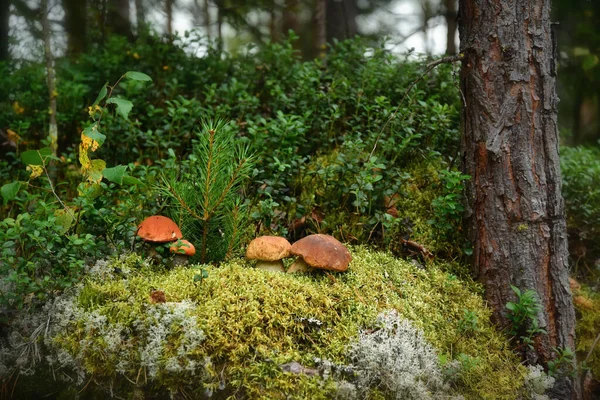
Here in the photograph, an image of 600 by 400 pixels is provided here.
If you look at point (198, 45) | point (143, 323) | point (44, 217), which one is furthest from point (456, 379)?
point (198, 45)

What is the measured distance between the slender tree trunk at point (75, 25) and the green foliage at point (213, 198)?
509cm

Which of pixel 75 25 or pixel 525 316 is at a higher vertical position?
pixel 75 25

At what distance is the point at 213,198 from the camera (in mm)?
3121

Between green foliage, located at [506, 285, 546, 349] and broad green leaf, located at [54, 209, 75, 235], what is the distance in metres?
3.27

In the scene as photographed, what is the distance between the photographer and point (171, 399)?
2598mm

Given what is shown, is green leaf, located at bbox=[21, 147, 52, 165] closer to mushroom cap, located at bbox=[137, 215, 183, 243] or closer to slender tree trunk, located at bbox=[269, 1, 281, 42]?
mushroom cap, located at bbox=[137, 215, 183, 243]

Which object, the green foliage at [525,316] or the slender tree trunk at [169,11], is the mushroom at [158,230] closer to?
the green foliage at [525,316]

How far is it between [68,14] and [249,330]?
6566mm

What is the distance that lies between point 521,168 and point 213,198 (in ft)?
7.71

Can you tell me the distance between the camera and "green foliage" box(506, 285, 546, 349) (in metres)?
3.25

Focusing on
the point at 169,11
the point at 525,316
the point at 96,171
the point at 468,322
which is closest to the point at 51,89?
the point at 96,171

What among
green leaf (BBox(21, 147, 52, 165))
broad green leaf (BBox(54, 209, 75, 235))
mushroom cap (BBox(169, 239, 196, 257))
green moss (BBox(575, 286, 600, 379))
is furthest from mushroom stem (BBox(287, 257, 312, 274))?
green moss (BBox(575, 286, 600, 379))

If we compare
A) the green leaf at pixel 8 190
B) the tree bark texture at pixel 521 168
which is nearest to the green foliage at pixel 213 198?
the green leaf at pixel 8 190

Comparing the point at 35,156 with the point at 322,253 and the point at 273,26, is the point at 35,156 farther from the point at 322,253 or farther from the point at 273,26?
the point at 273,26
